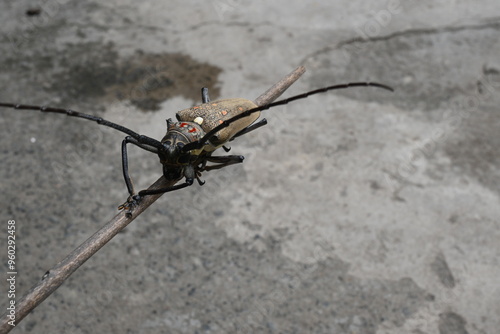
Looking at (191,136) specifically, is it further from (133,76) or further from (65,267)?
(133,76)

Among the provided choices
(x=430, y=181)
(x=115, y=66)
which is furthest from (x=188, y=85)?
(x=430, y=181)

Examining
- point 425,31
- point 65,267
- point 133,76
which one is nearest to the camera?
point 65,267

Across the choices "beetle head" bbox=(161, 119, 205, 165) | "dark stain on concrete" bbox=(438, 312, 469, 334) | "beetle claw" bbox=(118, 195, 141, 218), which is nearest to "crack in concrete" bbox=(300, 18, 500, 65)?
"dark stain on concrete" bbox=(438, 312, 469, 334)

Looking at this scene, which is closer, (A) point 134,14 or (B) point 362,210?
(B) point 362,210

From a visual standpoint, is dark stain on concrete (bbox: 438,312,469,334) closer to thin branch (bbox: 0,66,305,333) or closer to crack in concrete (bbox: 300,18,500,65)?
thin branch (bbox: 0,66,305,333)

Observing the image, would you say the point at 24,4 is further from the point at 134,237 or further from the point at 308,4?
the point at 134,237

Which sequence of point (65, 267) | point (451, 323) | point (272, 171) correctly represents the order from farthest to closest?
point (272, 171)
point (451, 323)
point (65, 267)

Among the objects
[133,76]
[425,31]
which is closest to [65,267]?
[133,76]
